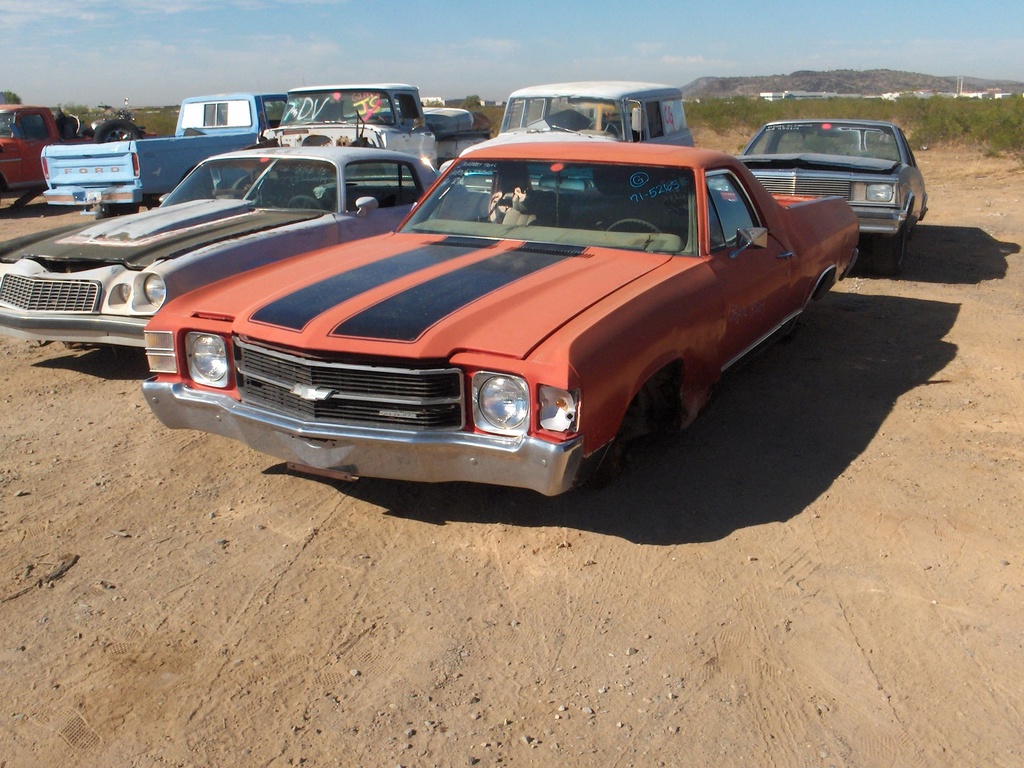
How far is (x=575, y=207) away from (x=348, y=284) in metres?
1.36

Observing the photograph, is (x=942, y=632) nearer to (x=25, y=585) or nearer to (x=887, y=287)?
(x=25, y=585)

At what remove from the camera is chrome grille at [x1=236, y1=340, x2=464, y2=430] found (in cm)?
351

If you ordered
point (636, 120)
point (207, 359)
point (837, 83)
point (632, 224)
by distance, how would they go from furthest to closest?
1. point (837, 83)
2. point (636, 120)
3. point (632, 224)
4. point (207, 359)

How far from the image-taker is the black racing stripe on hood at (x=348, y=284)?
3762 millimetres

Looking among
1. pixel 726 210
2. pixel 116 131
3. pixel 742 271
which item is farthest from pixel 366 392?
pixel 116 131

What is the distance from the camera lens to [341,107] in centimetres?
1359

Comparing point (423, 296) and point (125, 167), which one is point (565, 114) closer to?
point (125, 167)

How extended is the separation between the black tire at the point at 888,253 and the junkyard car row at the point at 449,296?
2.19 metres

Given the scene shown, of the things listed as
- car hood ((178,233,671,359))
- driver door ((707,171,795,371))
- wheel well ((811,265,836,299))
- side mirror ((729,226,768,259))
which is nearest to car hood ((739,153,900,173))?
wheel well ((811,265,836,299))

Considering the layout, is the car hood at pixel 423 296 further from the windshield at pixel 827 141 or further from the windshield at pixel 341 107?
the windshield at pixel 341 107

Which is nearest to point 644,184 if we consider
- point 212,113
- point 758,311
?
point 758,311

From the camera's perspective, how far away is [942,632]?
3.21m

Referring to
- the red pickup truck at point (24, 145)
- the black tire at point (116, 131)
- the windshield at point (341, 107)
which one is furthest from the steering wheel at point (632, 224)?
the red pickup truck at point (24, 145)

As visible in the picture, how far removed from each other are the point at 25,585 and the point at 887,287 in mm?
7440
